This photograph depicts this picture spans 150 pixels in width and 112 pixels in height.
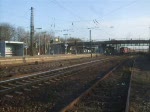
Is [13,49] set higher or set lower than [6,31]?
lower

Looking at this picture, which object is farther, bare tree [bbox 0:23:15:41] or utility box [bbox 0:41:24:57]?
bare tree [bbox 0:23:15:41]

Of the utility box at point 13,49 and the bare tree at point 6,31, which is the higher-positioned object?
the bare tree at point 6,31

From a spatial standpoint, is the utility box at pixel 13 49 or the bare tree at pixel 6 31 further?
the bare tree at pixel 6 31

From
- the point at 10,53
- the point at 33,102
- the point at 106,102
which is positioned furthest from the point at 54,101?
the point at 10,53

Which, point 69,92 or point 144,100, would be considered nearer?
point 144,100

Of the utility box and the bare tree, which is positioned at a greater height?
the bare tree

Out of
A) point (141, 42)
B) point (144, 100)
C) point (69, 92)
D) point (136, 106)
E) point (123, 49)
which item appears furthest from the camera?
point (141, 42)

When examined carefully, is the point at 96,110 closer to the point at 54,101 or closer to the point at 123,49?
the point at 54,101

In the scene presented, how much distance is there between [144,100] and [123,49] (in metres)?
114

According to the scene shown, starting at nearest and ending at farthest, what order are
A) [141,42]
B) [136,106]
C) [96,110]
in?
[96,110], [136,106], [141,42]

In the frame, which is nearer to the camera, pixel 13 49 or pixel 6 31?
pixel 13 49

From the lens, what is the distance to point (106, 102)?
11.6 metres

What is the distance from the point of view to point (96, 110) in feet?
33.0

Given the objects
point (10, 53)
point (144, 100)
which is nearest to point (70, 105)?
point (144, 100)
